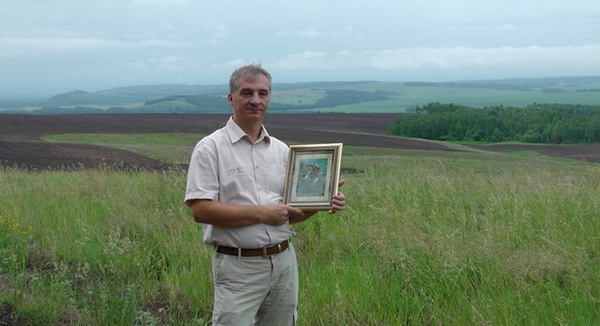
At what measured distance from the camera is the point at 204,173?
3.54 metres

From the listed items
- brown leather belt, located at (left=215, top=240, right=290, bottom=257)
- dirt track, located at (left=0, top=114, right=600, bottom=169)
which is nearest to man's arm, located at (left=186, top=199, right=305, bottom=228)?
brown leather belt, located at (left=215, top=240, right=290, bottom=257)

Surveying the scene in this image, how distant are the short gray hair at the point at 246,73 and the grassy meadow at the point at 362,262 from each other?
5.94 ft

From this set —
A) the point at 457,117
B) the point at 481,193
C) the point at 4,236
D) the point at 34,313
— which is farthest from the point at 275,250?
the point at 457,117

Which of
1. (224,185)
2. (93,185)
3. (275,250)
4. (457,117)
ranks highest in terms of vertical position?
(224,185)

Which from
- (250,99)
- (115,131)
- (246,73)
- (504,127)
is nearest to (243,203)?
(250,99)

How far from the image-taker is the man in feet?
11.6

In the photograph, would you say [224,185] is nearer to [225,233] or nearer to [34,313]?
[225,233]

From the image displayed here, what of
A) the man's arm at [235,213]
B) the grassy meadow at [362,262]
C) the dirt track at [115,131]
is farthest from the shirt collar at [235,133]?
the dirt track at [115,131]

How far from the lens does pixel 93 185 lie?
11594 millimetres

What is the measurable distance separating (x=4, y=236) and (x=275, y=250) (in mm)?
4898

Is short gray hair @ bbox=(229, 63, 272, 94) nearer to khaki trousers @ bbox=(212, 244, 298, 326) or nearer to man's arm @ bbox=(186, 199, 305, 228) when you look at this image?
man's arm @ bbox=(186, 199, 305, 228)

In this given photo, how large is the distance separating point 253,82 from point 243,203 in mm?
631

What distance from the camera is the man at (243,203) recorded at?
3529 mm

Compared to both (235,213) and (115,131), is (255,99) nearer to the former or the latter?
(235,213)
